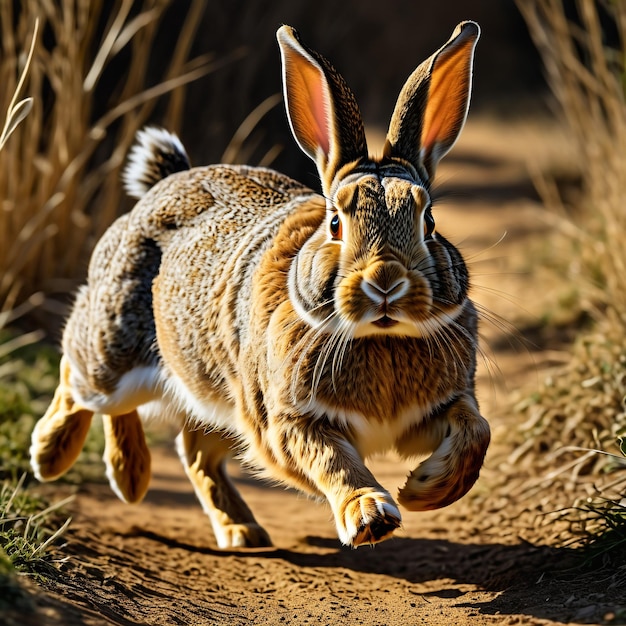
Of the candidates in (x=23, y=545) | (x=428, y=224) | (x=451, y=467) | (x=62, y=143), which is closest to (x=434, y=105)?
(x=428, y=224)

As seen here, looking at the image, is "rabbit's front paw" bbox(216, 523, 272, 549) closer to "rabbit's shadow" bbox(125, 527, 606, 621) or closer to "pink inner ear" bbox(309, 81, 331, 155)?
"rabbit's shadow" bbox(125, 527, 606, 621)

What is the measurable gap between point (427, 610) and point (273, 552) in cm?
114

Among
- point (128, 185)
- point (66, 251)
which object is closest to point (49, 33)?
point (66, 251)

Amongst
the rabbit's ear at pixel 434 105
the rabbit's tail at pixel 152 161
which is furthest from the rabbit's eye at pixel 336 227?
the rabbit's tail at pixel 152 161

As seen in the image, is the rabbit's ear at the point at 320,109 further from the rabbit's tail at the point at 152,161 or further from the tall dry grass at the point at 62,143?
the tall dry grass at the point at 62,143

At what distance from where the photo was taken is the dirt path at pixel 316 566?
3748mm

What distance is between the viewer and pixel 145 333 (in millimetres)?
4762

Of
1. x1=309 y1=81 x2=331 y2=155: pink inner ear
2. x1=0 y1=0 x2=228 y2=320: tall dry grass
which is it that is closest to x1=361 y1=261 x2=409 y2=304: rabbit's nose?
x1=309 y1=81 x2=331 y2=155: pink inner ear

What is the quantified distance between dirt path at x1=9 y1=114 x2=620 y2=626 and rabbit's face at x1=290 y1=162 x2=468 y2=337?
393 millimetres

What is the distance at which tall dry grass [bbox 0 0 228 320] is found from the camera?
6465 millimetres

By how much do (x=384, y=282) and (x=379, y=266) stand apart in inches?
2.1

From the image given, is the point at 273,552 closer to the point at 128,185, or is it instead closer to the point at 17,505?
the point at 17,505

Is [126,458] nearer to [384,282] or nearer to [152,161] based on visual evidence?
[152,161]

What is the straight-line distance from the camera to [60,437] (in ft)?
16.4
